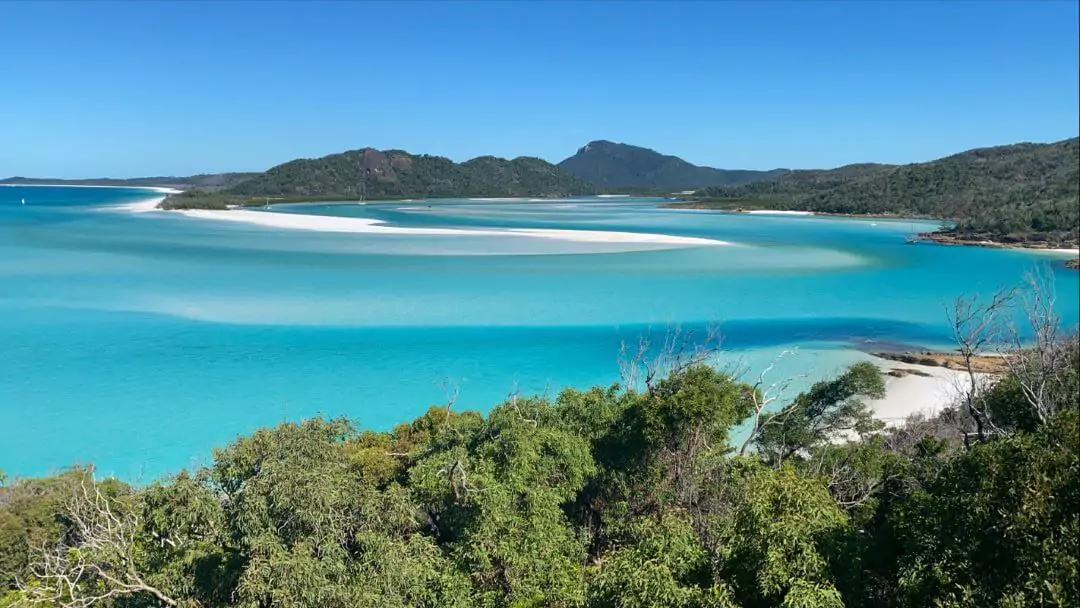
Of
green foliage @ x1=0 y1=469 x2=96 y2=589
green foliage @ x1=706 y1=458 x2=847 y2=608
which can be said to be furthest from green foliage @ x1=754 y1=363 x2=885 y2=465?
green foliage @ x1=0 y1=469 x2=96 y2=589

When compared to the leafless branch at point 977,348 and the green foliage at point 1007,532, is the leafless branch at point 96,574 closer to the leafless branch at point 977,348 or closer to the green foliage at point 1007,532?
the green foliage at point 1007,532

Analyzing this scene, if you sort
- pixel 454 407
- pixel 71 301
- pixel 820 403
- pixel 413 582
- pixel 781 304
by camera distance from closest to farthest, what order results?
1. pixel 413 582
2. pixel 820 403
3. pixel 454 407
4. pixel 71 301
5. pixel 781 304

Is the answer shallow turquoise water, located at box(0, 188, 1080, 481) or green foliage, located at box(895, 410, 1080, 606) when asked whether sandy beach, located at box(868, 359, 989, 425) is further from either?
green foliage, located at box(895, 410, 1080, 606)

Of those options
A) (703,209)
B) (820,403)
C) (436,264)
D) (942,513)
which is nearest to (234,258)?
(436,264)

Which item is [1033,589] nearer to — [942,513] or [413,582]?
[942,513]

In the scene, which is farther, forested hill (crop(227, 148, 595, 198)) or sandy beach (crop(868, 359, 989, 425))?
forested hill (crop(227, 148, 595, 198))

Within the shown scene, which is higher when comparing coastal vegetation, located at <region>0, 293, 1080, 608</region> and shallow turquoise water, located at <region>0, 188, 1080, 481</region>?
coastal vegetation, located at <region>0, 293, 1080, 608</region>
